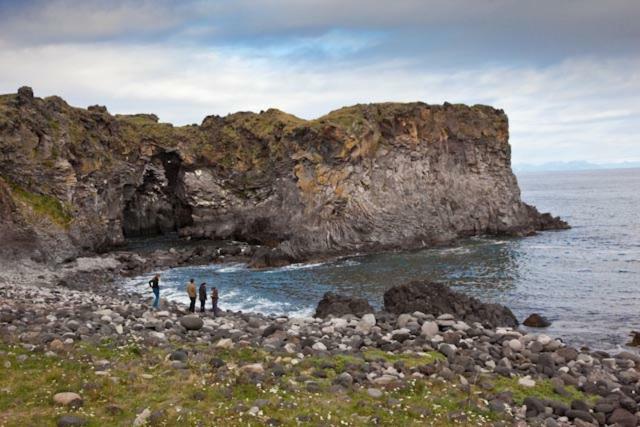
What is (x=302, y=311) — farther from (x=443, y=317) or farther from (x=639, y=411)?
(x=639, y=411)

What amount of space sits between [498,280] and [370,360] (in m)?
28.9

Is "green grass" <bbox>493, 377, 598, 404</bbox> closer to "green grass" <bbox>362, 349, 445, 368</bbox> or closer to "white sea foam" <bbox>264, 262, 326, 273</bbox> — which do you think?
"green grass" <bbox>362, 349, 445, 368</bbox>

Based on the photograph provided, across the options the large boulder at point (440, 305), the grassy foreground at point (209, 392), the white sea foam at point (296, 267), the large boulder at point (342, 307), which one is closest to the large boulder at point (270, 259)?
A: the white sea foam at point (296, 267)

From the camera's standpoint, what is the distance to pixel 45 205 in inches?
2051

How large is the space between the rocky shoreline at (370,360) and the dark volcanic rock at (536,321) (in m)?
5.39

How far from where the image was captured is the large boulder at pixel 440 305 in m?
31.9

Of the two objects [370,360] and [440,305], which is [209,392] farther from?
[440,305]

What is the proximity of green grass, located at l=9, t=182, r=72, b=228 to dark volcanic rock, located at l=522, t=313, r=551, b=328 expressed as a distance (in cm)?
4245

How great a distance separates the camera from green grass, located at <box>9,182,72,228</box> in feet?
164

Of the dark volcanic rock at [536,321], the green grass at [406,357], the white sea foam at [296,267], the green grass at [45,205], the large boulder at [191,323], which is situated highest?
the green grass at [45,205]

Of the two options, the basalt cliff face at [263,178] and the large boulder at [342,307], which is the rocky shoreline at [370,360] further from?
the basalt cliff face at [263,178]

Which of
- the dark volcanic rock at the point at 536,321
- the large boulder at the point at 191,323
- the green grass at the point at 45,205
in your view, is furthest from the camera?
the green grass at the point at 45,205

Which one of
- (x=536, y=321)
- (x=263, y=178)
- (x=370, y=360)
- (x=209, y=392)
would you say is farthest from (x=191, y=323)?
(x=263, y=178)

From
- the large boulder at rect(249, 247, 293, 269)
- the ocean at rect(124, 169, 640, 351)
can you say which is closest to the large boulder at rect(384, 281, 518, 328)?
the ocean at rect(124, 169, 640, 351)
